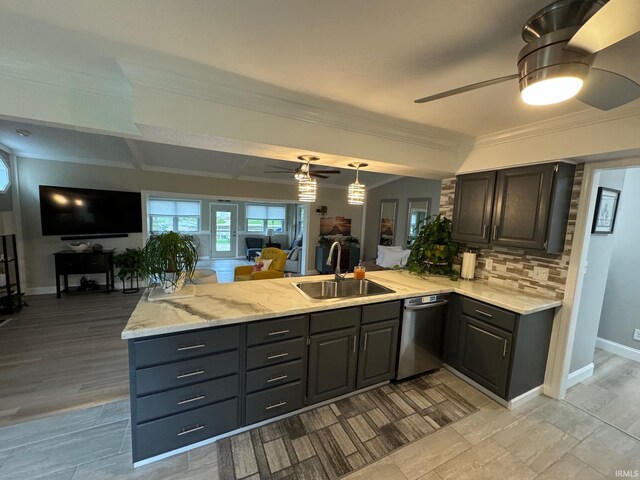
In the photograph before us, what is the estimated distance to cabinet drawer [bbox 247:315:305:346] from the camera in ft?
5.95

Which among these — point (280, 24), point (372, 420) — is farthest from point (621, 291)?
point (280, 24)

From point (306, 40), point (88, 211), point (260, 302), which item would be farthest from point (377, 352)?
point (88, 211)

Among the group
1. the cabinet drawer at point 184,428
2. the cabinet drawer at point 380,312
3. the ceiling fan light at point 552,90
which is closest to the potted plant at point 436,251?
the cabinet drawer at point 380,312

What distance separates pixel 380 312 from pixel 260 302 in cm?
103

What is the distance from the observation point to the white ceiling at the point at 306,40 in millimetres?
1094

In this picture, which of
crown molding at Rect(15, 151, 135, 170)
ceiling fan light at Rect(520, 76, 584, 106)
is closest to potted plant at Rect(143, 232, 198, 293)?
ceiling fan light at Rect(520, 76, 584, 106)

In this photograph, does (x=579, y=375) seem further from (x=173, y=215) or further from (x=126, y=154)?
(x=173, y=215)

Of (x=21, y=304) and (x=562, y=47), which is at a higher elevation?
(x=562, y=47)

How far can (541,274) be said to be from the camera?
2.48m

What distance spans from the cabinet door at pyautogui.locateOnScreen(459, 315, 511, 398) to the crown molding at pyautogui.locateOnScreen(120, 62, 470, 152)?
1844 millimetres

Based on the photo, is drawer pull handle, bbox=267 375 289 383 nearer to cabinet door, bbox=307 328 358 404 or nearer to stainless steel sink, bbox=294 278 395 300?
cabinet door, bbox=307 328 358 404

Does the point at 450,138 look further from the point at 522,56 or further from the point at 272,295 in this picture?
the point at 272,295

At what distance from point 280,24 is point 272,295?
1.74 m

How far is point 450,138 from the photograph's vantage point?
2697 millimetres
